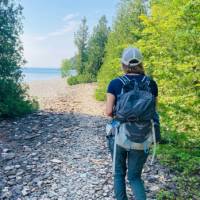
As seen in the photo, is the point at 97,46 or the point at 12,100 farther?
the point at 97,46

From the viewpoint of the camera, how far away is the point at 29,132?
10.6 m

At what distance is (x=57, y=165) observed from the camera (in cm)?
764

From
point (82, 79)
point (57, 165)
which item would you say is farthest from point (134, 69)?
point (82, 79)

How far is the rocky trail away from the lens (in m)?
6.26

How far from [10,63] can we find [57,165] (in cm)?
615

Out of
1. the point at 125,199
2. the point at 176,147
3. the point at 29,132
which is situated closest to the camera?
the point at 125,199

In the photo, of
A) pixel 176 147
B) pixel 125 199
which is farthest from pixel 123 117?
pixel 176 147

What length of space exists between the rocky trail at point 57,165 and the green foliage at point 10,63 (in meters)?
0.80

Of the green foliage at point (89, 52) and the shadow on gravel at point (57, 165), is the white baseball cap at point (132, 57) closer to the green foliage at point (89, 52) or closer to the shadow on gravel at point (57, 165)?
the shadow on gravel at point (57, 165)

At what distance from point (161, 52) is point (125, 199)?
3774 millimetres

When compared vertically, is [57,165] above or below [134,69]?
below

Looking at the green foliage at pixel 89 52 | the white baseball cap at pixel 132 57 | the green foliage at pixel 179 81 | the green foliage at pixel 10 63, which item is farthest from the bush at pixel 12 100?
the green foliage at pixel 89 52

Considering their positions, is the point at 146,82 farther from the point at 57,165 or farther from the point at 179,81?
the point at 57,165

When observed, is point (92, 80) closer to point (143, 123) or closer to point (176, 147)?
point (176, 147)
